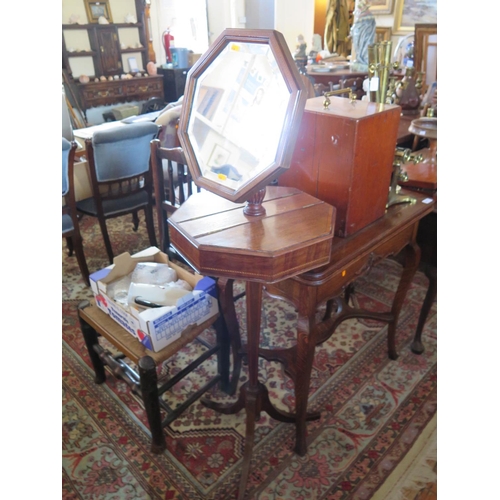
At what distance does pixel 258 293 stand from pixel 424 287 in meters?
1.60

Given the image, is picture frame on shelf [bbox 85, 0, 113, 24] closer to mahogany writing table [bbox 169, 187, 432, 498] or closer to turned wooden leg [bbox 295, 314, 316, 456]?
mahogany writing table [bbox 169, 187, 432, 498]

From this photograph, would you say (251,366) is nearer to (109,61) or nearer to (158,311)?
(158,311)

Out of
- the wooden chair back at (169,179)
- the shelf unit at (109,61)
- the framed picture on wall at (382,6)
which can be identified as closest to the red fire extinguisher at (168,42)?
the shelf unit at (109,61)

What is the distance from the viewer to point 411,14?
16.9 feet

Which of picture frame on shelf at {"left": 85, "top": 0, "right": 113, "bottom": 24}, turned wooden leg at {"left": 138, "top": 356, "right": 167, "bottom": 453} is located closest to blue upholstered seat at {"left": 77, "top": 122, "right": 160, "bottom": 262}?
turned wooden leg at {"left": 138, "top": 356, "right": 167, "bottom": 453}

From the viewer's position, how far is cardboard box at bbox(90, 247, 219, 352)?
131 centimetres

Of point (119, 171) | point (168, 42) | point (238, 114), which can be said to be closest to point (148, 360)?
point (238, 114)

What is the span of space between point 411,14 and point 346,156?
529 centimetres

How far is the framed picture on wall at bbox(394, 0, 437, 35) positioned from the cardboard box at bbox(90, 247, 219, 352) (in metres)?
5.09

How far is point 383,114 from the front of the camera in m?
1.06

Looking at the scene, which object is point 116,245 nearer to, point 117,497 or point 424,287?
point 117,497

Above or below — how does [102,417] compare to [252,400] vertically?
below
